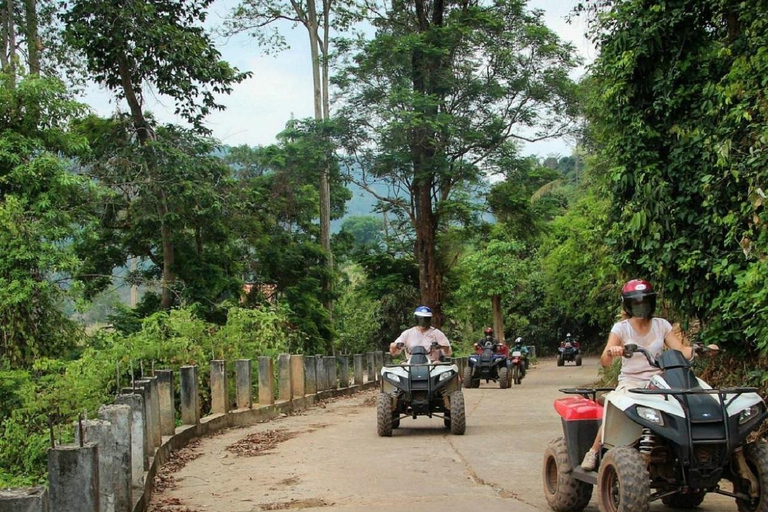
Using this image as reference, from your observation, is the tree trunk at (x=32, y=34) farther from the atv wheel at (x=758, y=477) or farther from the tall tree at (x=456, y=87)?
the atv wheel at (x=758, y=477)

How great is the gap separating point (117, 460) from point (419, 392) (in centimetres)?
661

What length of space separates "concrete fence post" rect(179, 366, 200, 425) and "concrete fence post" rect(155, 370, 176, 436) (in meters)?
1.04

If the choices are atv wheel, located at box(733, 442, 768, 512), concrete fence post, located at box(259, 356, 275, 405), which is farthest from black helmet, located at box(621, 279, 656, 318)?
concrete fence post, located at box(259, 356, 275, 405)

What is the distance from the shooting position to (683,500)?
24.9ft

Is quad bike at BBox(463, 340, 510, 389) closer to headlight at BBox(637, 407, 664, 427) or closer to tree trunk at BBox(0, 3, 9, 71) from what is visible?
tree trunk at BBox(0, 3, 9, 71)

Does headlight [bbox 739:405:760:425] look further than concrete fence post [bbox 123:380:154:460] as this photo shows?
No

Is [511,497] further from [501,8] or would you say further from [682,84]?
[501,8]

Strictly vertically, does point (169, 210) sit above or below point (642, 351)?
above

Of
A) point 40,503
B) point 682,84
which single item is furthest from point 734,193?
point 40,503

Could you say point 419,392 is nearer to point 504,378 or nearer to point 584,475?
point 584,475

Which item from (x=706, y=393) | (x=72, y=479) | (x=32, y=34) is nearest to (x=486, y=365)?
(x=32, y=34)

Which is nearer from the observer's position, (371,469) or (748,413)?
(748,413)

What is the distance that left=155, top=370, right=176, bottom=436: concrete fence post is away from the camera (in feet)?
40.0

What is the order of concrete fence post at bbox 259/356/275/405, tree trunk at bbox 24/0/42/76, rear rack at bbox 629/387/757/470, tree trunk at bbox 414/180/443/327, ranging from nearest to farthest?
1. rear rack at bbox 629/387/757/470
2. concrete fence post at bbox 259/356/275/405
3. tree trunk at bbox 24/0/42/76
4. tree trunk at bbox 414/180/443/327
